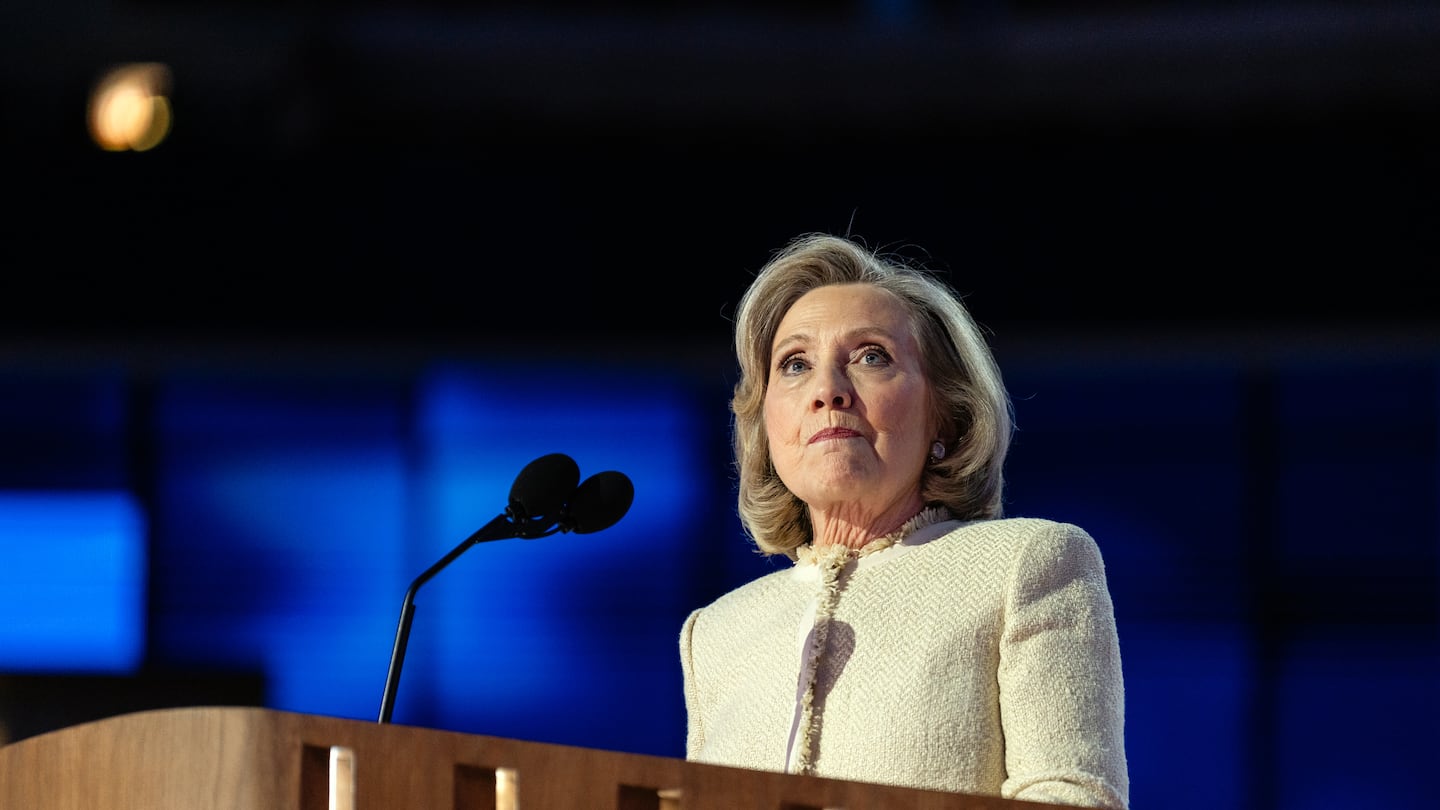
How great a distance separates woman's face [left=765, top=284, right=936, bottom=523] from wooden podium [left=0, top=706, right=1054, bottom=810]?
0.81 meters

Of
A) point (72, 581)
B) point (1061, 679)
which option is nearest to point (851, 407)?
point (1061, 679)

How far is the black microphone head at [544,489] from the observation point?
6.05 feet

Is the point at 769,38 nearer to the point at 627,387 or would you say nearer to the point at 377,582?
the point at 627,387

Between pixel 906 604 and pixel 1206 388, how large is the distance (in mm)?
4117

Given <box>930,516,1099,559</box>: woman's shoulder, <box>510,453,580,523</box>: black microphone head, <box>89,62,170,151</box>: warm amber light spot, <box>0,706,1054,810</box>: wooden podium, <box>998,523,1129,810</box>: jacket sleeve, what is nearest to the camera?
<box>0,706,1054,810</box>: wooden podium

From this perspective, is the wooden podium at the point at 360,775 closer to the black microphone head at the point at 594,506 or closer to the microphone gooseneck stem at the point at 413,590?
the microphone gooseneck stem at the point at 413,590

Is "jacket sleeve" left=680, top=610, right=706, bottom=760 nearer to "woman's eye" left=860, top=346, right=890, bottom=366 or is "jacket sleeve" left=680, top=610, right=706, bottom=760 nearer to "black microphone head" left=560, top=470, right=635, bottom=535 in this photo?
"black microphone head" left=560, top=470, right=635, bottom=535

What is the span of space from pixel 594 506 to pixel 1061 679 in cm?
55

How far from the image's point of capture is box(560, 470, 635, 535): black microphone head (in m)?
1.88

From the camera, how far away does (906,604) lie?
1.80m

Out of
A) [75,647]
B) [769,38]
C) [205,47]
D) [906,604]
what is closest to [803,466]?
[906,604]

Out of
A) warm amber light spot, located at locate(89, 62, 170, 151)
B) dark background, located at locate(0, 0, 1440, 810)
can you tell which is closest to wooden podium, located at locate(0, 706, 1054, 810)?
dark background, located at locate(0, 0, 1440, 810)

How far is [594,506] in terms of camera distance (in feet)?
6.17

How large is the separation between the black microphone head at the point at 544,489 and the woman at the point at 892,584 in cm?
26
